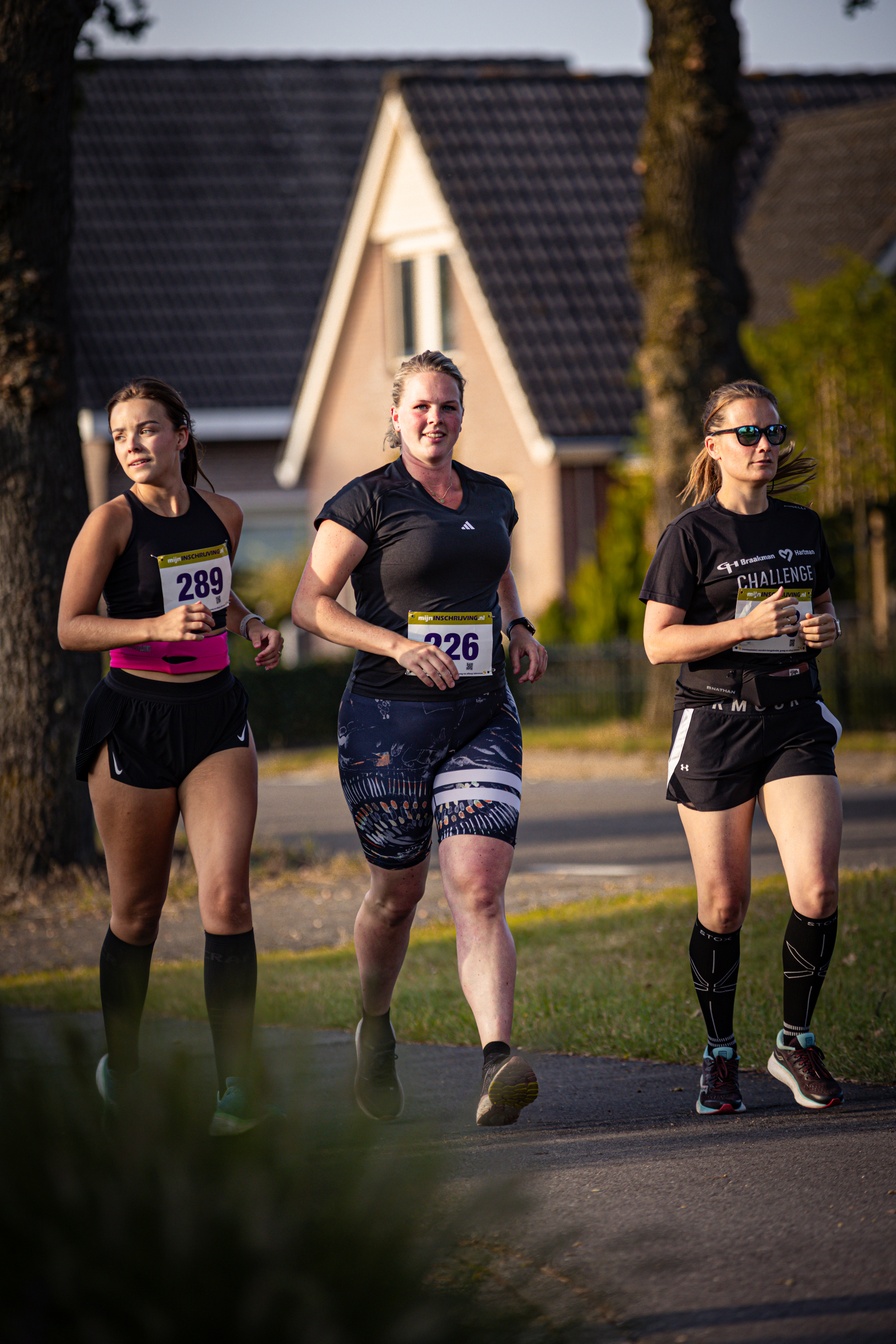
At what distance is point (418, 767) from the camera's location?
16.9ft

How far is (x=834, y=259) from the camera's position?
24922mm

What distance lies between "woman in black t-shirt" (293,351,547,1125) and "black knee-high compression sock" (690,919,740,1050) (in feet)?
2.08

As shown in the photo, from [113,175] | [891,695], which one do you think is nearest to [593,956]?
[891,695]

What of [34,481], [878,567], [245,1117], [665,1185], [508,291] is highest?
[508,291]

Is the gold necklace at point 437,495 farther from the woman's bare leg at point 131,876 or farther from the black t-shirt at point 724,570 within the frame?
the woman's bare leg at point 131,876

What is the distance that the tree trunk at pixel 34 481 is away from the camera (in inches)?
390

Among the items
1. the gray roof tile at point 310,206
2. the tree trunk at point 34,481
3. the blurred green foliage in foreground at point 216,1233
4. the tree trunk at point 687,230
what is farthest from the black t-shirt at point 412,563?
the gray roof tile at point 310,206

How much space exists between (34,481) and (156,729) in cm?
520

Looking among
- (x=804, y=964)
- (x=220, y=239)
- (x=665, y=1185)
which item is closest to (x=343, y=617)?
(x=804, y=964)

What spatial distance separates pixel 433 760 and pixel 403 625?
400 mm

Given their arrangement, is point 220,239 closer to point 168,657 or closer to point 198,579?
point 198,579

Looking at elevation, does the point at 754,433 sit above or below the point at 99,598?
above

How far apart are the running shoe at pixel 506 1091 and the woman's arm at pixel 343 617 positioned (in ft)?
3.46

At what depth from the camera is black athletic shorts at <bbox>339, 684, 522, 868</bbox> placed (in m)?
5.13
